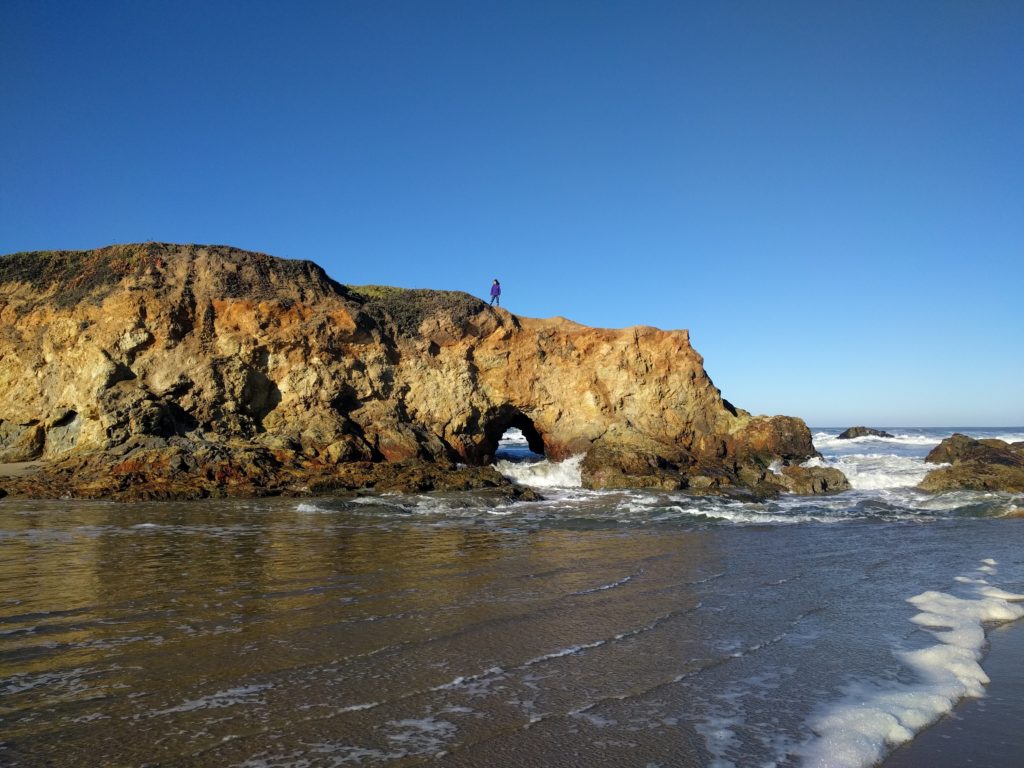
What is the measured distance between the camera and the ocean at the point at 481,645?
151 inches

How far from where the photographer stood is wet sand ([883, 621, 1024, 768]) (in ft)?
12.5

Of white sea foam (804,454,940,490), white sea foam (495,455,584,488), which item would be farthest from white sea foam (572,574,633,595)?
white sea foam (804,454,940,490)

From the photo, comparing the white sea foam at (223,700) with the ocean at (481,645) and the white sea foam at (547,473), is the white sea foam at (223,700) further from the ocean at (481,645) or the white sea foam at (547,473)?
the white sea foam at (547,473)

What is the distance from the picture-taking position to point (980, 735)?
4.14 metres

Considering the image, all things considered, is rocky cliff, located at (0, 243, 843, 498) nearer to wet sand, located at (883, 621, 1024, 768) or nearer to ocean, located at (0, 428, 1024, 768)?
ocean, located at (0, 428, 1024, 768)

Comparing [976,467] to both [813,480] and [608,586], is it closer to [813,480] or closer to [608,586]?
[813,480]

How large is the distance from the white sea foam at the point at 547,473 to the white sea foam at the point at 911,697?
16.8 meters

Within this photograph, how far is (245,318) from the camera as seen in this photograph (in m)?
22.8

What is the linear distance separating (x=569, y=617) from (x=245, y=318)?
19460 mm

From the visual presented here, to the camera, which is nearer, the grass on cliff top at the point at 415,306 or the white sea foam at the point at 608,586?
the white sea foam at the point at 608,586

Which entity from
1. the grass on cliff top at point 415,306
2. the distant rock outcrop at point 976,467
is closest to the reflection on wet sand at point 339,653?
the distant rock outcrop at point 976,467

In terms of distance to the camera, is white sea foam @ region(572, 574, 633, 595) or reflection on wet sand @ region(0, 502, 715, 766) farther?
white sea foam @ region(572, 574, 633, 595)

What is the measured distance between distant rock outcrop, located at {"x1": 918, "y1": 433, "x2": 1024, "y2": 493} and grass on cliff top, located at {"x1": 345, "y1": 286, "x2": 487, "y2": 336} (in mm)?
17402

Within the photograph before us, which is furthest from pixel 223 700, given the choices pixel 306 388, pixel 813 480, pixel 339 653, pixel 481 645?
pixel 813 480
